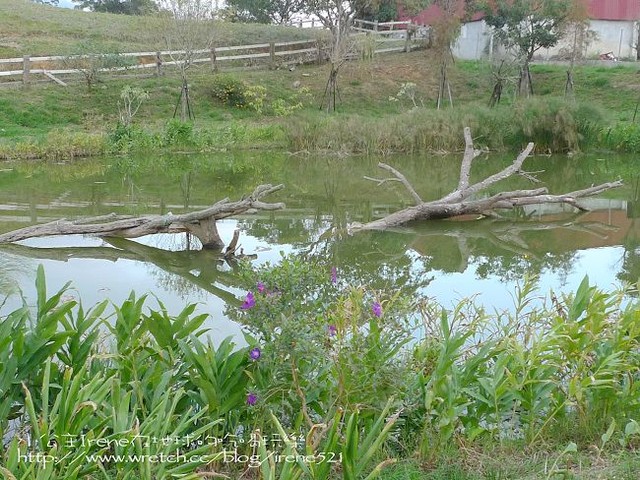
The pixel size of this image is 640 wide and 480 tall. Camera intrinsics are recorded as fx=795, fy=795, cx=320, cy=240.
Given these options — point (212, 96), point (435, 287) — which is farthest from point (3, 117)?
point (435, 287)

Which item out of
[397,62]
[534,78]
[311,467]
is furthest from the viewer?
[397,62]

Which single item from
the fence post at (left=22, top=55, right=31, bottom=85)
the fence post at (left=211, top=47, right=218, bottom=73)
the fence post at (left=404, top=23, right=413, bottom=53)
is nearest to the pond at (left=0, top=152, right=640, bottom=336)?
the fence post at (left=22, top=55, right=31, bottom=85)

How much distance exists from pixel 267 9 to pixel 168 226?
3558 cm

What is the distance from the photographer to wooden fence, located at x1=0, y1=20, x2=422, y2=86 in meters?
26.0

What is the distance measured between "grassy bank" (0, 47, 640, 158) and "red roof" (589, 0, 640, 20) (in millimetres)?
4831

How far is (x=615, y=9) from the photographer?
3388 cm

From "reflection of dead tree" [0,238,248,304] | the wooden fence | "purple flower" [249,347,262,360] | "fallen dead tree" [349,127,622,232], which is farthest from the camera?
the wooden fence

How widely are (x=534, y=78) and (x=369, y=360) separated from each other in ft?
94.6

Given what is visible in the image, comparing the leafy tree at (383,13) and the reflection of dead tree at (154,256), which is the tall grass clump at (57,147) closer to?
the reflection of dead tree at (154,256)

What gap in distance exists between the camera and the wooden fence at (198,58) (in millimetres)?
25953

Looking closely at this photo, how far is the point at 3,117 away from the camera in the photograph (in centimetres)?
2238

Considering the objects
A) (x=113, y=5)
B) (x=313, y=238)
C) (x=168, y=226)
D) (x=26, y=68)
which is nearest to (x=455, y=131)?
(x=313, y=238)

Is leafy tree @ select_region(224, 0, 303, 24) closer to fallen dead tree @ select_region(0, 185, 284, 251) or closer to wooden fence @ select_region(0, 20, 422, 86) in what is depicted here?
wooden fence @ select_region(0, 20, 422, 86)

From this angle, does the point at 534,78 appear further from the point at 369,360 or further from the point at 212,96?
the point at 369,360
